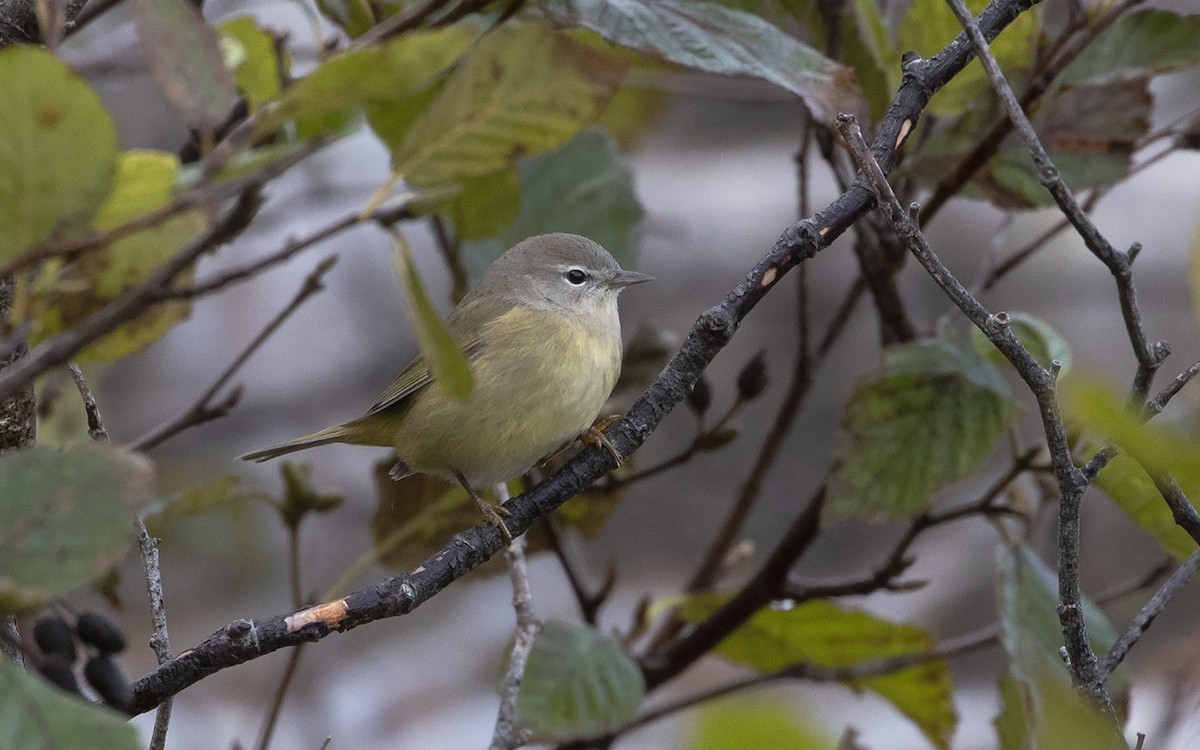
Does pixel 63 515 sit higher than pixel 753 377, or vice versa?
pixel 63 515

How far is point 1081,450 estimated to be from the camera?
165 cm

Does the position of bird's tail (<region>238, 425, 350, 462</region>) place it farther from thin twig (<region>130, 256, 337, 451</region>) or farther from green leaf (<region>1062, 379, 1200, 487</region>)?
green leaf (<region>1062, 379, 1200, 487</region>)

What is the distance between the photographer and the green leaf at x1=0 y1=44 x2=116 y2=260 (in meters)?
0.70

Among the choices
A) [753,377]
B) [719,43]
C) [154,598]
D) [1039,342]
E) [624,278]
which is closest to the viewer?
[154,598]

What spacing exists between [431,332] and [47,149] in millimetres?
253

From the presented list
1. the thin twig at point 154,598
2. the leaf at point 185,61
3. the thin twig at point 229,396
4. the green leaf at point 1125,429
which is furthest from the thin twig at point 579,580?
the green leaf at point 1125,429

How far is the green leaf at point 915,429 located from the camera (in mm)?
1743

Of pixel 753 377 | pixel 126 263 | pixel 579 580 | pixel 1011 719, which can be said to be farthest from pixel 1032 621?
pixel 126 263

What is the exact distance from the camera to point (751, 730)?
76 centimetres

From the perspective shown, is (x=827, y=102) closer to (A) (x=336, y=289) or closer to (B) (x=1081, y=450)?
(B) (x=1081, y=450)

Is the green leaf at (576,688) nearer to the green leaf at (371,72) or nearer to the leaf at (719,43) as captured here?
the leaf at (719,43)

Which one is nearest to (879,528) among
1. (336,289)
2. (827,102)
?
(336,289)

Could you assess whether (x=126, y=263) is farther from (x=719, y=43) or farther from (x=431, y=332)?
(x=719, y=43)

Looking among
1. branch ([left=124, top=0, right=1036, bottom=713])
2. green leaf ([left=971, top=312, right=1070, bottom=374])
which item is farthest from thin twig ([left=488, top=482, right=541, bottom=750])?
green leaf ([left=971, top=312, right=1070, bottom=374])
